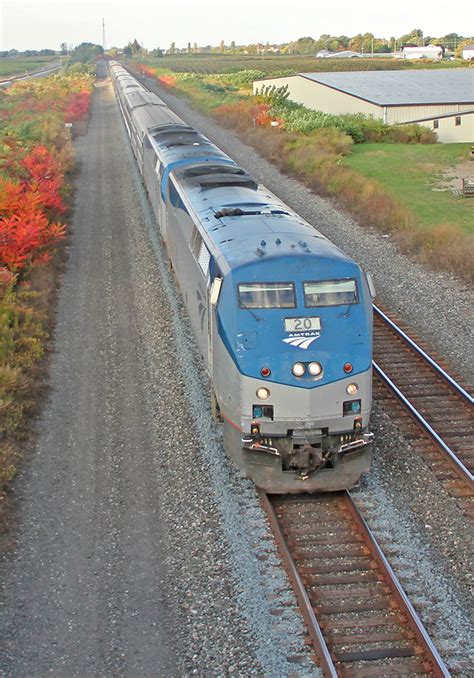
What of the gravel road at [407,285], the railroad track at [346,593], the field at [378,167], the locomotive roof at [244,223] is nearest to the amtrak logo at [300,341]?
the locomotive roof at [244,223]

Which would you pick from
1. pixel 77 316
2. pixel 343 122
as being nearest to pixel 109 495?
pixel 77 316

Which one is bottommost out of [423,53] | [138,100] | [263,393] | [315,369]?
[263,393]

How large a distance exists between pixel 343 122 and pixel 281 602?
4440cm

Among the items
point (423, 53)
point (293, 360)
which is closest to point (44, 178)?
point (293, 360)

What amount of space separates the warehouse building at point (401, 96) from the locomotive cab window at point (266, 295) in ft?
147

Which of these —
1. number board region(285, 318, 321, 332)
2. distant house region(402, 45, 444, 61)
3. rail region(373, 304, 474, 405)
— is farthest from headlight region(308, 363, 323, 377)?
distant house region(402, 45, 444, 61)

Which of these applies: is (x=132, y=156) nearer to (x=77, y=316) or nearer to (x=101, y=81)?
(x=77, y=316)

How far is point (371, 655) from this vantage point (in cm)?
829

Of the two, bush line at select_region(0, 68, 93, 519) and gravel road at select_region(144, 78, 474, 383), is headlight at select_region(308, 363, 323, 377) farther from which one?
gravel road at select_region(144, 78, 474, 383)

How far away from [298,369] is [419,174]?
30415 mm

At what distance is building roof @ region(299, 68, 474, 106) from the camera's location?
5400cm

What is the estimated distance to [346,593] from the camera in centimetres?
928

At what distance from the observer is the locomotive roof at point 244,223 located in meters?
11.4

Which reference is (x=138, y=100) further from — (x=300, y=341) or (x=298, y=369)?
(x=298, y=369)
